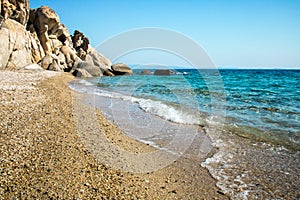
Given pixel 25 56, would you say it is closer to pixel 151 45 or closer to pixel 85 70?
pixel 85 70

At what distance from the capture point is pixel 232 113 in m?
8.95

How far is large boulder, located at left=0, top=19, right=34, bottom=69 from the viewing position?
724 inches

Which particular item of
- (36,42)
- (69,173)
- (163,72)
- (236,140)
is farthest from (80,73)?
(69,173)

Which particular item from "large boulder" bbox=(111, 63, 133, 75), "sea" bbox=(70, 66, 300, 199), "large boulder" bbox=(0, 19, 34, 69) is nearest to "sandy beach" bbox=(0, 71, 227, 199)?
"sea" bbox=(70, 66, 300, 199)

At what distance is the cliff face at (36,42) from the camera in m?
19.4

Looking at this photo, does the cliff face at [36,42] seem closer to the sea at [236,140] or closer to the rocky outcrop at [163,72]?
the rocky outcrop at [163,72]

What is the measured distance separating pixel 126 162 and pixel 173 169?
0.91 m

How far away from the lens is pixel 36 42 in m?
25.5

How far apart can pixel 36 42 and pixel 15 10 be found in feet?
14.8

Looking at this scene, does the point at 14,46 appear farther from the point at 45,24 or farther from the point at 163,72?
the point at 163,72

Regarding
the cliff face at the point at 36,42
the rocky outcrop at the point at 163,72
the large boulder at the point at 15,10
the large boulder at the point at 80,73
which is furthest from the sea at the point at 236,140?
the rocky outcrop at the point at 163,72

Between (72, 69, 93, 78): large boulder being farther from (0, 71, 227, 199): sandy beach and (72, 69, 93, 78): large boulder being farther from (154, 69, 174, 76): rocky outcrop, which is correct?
(0, 71, 227, 199): sandy beach

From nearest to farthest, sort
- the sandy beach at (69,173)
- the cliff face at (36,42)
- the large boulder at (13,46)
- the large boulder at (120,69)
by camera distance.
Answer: the sandy beach at (69,173) → the large boulder at (13,46) → the cliff face at (36,42) → the large boulder at (120,69)

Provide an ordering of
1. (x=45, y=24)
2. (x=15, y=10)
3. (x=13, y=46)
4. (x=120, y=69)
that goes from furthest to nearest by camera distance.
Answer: (x=120, y=69) < (x=45, y=24) < (x=15, y=10) < (x=13, y=46)
